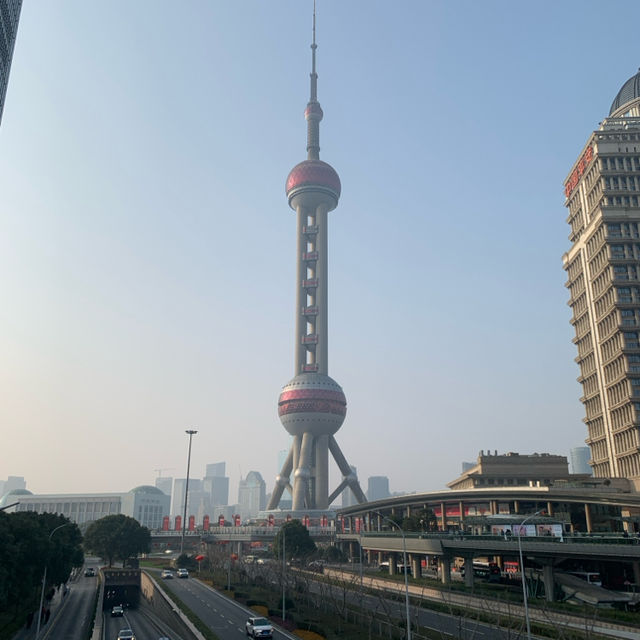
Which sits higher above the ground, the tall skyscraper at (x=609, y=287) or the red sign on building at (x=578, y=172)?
the red sign on building at (x=578, y=172)

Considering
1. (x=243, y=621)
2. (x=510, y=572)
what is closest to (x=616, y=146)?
(x=510, y=572)

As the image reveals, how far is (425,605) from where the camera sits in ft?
225

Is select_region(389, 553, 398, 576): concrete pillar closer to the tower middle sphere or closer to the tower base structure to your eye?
the tower base structure

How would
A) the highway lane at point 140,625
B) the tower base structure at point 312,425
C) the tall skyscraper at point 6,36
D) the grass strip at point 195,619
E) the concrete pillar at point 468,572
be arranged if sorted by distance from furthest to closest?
the tower base structure at point 312,425
the concrete pillar at point 468,572
the highway lane at point 140,625
the tall skyscraper at point 6,36
the grass strip at point 195,619

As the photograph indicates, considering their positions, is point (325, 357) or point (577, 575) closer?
point (577, 575)

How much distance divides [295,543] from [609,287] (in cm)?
7686

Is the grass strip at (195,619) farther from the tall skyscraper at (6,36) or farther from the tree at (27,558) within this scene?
the tall skyscraper at (6,36)

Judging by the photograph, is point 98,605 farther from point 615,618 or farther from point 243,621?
point 615,618

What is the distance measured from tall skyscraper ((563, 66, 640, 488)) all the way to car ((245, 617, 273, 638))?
81009mm

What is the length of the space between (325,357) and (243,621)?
136908mm

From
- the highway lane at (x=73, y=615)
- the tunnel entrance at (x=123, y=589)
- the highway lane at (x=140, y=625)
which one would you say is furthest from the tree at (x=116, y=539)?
the highway lane at (x=140, y=625)

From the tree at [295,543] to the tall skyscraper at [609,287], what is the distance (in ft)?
194

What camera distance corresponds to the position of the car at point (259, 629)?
55062 mm

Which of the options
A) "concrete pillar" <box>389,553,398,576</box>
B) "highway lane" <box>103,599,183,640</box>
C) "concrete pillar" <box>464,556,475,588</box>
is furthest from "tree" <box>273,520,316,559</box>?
"concrete pillar" <box>464,556,475,588</box>
